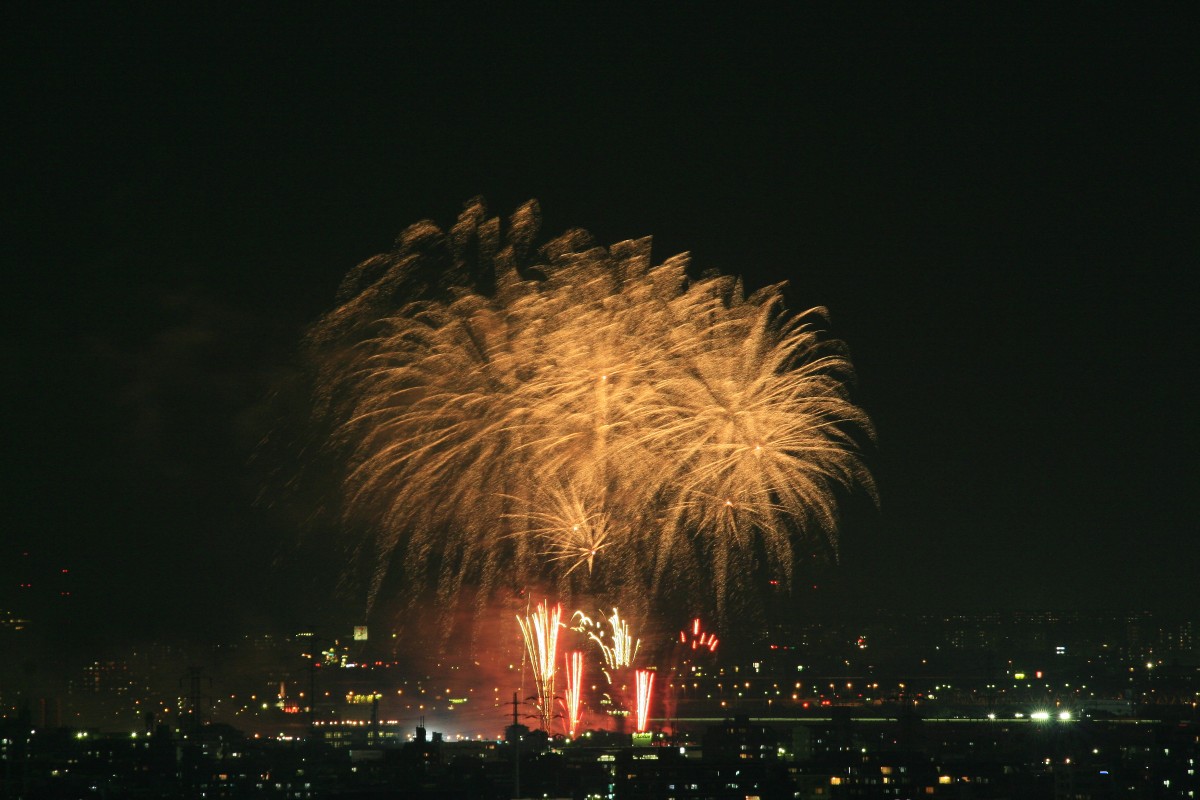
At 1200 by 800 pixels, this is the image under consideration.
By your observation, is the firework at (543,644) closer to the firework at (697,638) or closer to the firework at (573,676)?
the firework at (573,676)

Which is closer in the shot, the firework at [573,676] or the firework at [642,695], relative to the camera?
the firework at [573,676]

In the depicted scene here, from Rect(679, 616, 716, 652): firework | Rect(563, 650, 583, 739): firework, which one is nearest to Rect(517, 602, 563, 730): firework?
Rect(563, 650, 583, 739): firework

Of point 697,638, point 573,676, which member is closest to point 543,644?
point 573,676

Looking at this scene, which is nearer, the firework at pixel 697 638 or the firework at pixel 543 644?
the firework at pixel 543 644

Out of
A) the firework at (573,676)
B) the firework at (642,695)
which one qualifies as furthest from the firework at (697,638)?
the firework at (573,676)

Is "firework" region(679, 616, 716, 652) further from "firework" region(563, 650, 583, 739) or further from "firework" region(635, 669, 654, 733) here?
"firework" region(563, 650, 583, 739)

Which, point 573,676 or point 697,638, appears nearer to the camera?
point 573,676

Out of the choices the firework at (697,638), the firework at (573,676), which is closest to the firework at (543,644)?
the firework at (573,676)

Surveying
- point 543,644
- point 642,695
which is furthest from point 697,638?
point 543,644

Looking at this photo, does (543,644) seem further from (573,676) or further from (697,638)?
(697,638)
